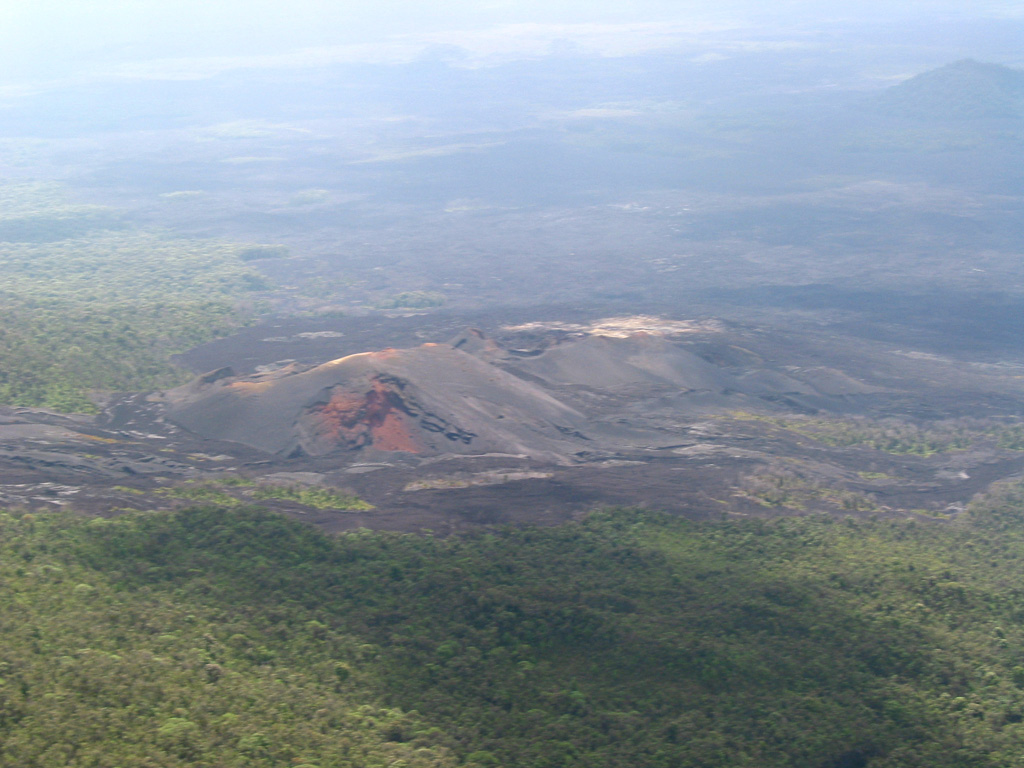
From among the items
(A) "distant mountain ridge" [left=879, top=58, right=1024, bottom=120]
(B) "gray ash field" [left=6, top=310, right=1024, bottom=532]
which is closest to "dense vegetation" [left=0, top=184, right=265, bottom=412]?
(B) "gray ash field" [left=6, top=310, right=1024, bottom=532]

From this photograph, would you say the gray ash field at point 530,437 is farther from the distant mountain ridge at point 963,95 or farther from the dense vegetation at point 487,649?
the distant mountain ridge at point 963,95

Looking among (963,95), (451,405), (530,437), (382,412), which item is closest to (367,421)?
(382,412)

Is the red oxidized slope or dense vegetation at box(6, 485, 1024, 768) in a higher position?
the red oxidized slope

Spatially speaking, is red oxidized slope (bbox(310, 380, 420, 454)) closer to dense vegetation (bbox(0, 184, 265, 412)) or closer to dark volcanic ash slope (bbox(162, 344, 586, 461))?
dark volcanic ash slope (bbox(162, 344, 586, 461))

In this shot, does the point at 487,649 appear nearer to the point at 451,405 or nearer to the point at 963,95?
the point at 451,405

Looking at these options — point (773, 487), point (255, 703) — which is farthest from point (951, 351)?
point (255, 703)

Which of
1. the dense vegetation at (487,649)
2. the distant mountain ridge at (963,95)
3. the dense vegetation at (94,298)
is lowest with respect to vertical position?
the dense vegetation at (487,649)

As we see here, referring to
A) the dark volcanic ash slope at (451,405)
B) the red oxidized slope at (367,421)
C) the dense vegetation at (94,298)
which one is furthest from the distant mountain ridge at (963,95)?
the red oxidized slope at (367,421)
